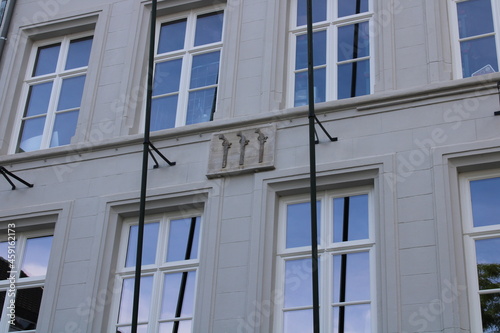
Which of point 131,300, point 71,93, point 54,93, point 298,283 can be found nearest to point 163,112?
point 71,93

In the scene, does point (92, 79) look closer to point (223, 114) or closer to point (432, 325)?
point (223, 114)

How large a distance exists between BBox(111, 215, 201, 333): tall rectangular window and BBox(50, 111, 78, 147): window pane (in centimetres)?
249

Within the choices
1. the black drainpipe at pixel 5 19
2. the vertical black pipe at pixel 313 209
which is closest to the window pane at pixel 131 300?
the vertical black pipe at pixel 313 209

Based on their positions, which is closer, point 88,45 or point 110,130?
point 110,130

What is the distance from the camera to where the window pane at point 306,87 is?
15660mm

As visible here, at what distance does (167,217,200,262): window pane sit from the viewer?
14.9 metres

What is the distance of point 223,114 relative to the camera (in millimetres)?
15805

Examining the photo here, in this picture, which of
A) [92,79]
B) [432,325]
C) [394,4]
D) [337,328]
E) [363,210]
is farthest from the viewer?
[92,79]

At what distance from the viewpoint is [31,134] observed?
1770 centimetres

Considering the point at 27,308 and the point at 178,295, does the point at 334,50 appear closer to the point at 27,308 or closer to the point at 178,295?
the point at 178,295

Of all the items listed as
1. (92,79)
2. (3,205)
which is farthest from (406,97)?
(3,205)

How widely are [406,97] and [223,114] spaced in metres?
2.99

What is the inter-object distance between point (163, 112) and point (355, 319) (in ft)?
17.8

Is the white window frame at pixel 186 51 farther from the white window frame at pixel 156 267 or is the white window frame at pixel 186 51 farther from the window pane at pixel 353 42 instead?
the window pane at pixel 353 42
